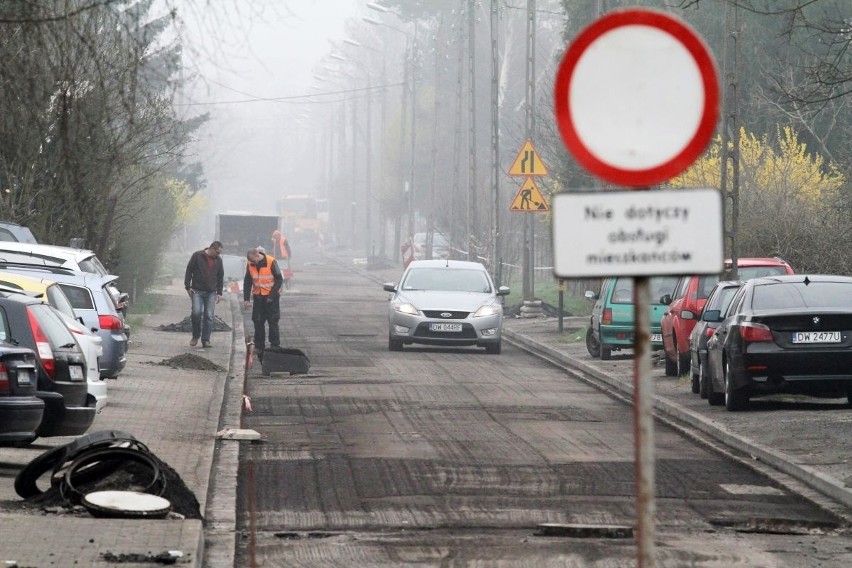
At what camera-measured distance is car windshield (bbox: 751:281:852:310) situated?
17656mm

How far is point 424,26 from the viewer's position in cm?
10131

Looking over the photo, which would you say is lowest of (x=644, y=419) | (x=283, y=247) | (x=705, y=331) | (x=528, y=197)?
(x=705, y=331)

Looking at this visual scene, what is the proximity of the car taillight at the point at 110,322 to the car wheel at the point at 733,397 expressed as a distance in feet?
23.4

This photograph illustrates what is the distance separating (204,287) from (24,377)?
15873 mm

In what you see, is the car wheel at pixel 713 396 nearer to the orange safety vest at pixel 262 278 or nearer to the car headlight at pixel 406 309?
the car headlight at pixel 406 309

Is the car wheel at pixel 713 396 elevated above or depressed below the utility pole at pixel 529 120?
below

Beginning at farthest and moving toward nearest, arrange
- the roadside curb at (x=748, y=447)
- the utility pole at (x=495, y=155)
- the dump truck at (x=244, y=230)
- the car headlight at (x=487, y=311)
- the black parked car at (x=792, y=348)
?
1. the dump truck at (x=244, y=230)
2. the utility pole at (x=495, y=155)
3. the car headlight at (x=487, y=311)
4. the black parked car at (x=792, y=348)
5. the roadside curb at (x=748, y=447)

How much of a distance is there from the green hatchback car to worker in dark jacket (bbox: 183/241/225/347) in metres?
6.36

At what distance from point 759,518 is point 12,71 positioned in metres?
5.27

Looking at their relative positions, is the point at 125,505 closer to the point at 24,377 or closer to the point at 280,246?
the point at 24,377

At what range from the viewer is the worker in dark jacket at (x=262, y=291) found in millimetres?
26797

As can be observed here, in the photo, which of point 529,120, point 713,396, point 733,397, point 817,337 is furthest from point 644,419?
point 529,120

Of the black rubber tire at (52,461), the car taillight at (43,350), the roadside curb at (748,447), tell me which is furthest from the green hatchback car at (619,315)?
the black rubber tire at (52,461)

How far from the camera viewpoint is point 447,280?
29500mm
